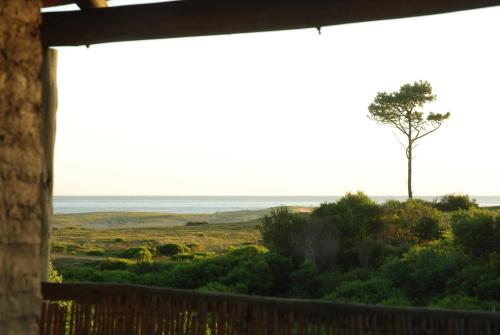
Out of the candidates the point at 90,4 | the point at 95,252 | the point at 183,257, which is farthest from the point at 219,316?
the point at 95,252

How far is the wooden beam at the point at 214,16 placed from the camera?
14.0ft

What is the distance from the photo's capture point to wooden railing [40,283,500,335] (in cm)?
409

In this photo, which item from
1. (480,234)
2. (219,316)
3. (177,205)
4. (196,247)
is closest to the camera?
(219,316)

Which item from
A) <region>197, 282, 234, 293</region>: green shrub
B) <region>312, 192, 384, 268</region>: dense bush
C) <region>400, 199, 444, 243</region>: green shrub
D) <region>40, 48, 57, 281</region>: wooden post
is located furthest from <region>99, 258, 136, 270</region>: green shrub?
<region>40, 48, 57, 281</region>: wooden post

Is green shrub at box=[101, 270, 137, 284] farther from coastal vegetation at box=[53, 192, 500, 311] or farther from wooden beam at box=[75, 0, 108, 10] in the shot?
wooden beam at box=[75, 0, 108, 10]

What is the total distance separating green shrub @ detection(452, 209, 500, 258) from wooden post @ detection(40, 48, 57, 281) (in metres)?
8.02

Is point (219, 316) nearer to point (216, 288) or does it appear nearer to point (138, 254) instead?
point (216, 288)

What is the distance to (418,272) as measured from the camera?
11414mm

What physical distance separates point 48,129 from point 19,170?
56.0 inches

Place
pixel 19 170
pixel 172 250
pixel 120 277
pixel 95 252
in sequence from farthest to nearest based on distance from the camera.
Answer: pixel 95 252
pixel 172 250
pixel 120 277
pixel 19 170

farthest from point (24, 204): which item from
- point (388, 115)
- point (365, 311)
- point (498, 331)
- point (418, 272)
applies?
point (388, 115)

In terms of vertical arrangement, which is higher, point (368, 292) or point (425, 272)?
point (425, 272)

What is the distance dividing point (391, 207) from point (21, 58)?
1397cm

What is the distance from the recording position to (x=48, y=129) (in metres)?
5.54
